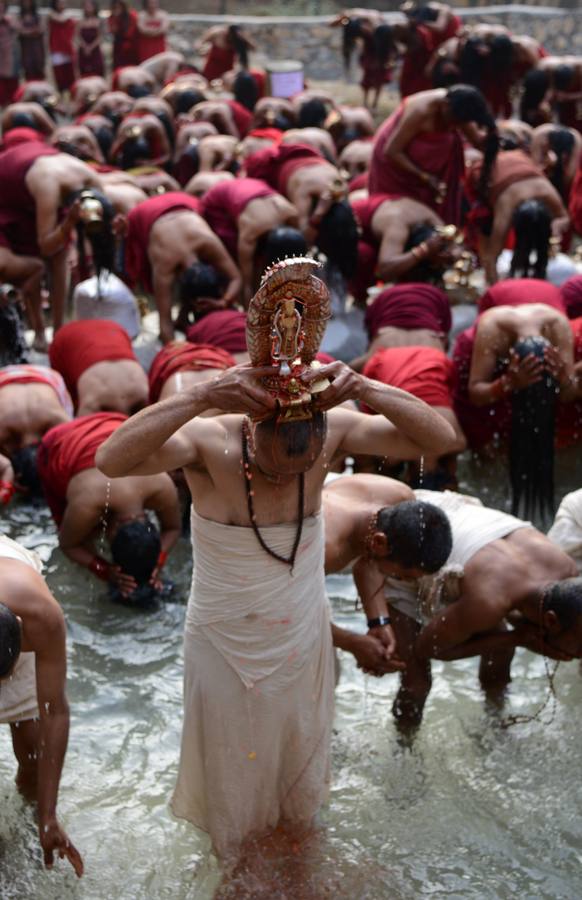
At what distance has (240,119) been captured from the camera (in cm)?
1129

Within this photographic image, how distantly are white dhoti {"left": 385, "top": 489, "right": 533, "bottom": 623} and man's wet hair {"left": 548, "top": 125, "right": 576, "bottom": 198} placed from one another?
17.0ft

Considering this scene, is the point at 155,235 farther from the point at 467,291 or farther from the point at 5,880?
the point at 5,880

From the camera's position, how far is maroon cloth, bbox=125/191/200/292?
6.77m

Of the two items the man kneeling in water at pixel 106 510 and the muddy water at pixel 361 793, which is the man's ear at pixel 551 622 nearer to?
the muddy water at pixel 361 793

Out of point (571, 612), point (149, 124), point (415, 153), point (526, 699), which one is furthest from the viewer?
point (149, 124)

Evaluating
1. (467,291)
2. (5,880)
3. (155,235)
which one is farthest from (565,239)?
(5,880)

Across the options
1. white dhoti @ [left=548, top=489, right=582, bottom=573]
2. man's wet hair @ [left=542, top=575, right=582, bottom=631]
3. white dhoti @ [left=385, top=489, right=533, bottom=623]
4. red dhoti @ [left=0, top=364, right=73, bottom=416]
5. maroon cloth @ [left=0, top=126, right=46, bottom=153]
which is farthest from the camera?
maroon cloth @ [left=0, top=126, right=46, bottom=153]

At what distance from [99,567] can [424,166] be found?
12.7 feet

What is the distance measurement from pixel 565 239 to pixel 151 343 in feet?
9.75

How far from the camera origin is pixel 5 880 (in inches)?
131

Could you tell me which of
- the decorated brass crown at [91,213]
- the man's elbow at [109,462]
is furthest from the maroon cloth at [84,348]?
the man's elbow at [109,462]

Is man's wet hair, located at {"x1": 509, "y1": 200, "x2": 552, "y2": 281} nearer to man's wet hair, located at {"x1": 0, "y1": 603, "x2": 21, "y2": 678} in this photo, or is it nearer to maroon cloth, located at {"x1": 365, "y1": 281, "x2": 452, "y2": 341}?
maroon cloth, located at {"x1": 365, "y1": 281, "x2": 452, "y2": 341}

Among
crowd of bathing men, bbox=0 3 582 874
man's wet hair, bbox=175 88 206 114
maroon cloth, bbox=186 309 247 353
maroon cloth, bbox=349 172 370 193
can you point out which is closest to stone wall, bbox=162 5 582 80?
man's wet hair, bbox=175 88 206 114

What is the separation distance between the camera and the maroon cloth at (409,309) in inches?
231
